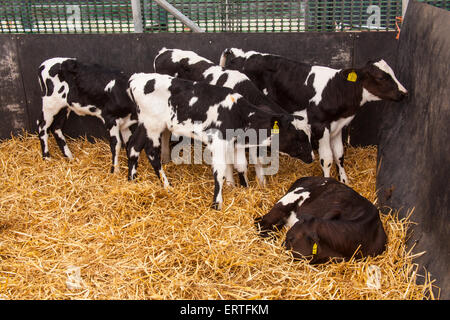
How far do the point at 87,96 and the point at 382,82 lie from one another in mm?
3625

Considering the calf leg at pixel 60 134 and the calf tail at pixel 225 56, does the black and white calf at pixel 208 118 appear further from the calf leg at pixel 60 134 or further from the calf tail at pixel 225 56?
the calf leg at pixel 60 134

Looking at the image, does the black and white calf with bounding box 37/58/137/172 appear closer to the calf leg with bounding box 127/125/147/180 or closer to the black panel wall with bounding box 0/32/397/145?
the calf leg with bounding box 127/125/147/180

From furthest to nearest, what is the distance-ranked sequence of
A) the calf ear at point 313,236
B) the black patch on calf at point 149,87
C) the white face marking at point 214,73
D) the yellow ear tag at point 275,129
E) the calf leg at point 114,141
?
the calf leg at point 114,141, the white face marking at point 214,73, the black patch on calf at point 149,87, the yellow ear tag at point 275,129, the calf ear at point 313,236

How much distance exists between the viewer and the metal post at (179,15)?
695 cm

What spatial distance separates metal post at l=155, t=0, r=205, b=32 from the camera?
22.8ft

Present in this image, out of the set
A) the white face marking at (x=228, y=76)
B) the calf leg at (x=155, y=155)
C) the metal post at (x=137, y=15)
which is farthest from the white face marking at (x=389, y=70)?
the metal post at (x=137, y=15)

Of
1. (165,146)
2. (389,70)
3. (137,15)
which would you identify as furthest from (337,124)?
(137,15)

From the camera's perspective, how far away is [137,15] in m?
7.09

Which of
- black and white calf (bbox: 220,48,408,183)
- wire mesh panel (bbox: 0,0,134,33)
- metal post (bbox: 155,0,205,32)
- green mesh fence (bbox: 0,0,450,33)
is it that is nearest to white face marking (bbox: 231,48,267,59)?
black and white calf (bbox: 220,48,408,183)

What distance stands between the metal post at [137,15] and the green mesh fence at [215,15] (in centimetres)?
6

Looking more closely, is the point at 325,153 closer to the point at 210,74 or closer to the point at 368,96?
the point at 368,96

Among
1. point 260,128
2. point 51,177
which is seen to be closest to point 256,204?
point 260,128

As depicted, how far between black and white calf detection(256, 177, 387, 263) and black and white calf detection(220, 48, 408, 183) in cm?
111
